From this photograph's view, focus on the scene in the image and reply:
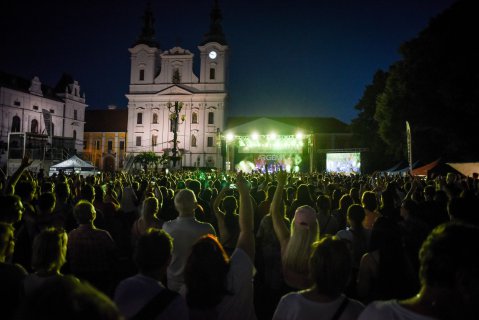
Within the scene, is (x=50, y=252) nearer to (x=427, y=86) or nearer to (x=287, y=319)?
(x=287, y=319)

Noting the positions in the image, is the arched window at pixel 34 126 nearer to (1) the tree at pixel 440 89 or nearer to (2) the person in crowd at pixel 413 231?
(1) the tree at pixel 440 89

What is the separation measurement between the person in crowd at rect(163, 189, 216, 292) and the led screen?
39025mm

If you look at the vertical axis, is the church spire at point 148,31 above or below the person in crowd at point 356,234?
above

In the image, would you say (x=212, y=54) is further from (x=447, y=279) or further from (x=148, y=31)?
(x=447, y=279)

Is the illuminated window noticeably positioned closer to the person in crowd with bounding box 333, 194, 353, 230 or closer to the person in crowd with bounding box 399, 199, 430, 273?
the person in crowd with bounding box 333, 194, 353, 230

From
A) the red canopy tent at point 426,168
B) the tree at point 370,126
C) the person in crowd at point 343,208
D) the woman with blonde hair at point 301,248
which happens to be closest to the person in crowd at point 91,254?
the woman with blonde hair at point 301,248

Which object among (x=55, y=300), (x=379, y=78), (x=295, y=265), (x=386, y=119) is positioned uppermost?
(x=379, y=78)

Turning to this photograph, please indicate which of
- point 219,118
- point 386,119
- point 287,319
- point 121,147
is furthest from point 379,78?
point 287,319

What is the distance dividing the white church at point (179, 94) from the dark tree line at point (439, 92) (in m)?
34.2

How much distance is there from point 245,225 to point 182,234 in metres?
0.88

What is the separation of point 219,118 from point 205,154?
22.0ft

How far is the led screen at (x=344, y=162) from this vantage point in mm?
41938

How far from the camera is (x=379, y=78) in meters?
48.9

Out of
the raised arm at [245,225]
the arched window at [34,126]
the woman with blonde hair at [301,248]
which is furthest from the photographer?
the arched window at [34,126]
